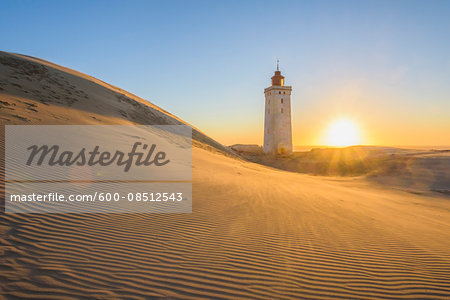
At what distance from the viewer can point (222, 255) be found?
12.5 ft

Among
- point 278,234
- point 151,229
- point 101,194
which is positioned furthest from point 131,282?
point 101,194

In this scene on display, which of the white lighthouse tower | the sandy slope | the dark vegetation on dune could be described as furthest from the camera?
the white lighthouse tower

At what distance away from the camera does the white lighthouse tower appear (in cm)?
3145

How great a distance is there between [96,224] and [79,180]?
215cm

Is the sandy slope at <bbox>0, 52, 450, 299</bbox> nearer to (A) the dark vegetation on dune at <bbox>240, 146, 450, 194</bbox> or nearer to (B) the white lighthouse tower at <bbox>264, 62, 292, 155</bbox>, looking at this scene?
(A) the dark vegetation on dune at <bbox>240, 146, 450, 194</bbox>

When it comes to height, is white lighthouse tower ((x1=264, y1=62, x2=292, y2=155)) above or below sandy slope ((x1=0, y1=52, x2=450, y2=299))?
above

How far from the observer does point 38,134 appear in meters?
7.99

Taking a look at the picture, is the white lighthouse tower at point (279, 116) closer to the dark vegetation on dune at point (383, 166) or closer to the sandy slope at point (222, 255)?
the dark vegetation on dune at point (383, 166)

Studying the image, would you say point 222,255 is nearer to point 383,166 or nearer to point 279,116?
point 383,166

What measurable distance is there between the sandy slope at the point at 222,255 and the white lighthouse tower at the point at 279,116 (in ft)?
84.1

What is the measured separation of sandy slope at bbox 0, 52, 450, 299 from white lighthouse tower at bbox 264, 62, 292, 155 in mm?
25641

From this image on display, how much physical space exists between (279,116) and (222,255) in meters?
29.3

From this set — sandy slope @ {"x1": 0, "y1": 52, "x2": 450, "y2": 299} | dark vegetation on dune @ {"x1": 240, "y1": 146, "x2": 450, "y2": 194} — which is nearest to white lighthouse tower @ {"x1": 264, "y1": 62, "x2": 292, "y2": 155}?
dark vegetation on dune @ {"x1": 240, "y1": 146, "x2": 450, "y2": 194}

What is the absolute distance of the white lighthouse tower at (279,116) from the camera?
3145 centimetres
